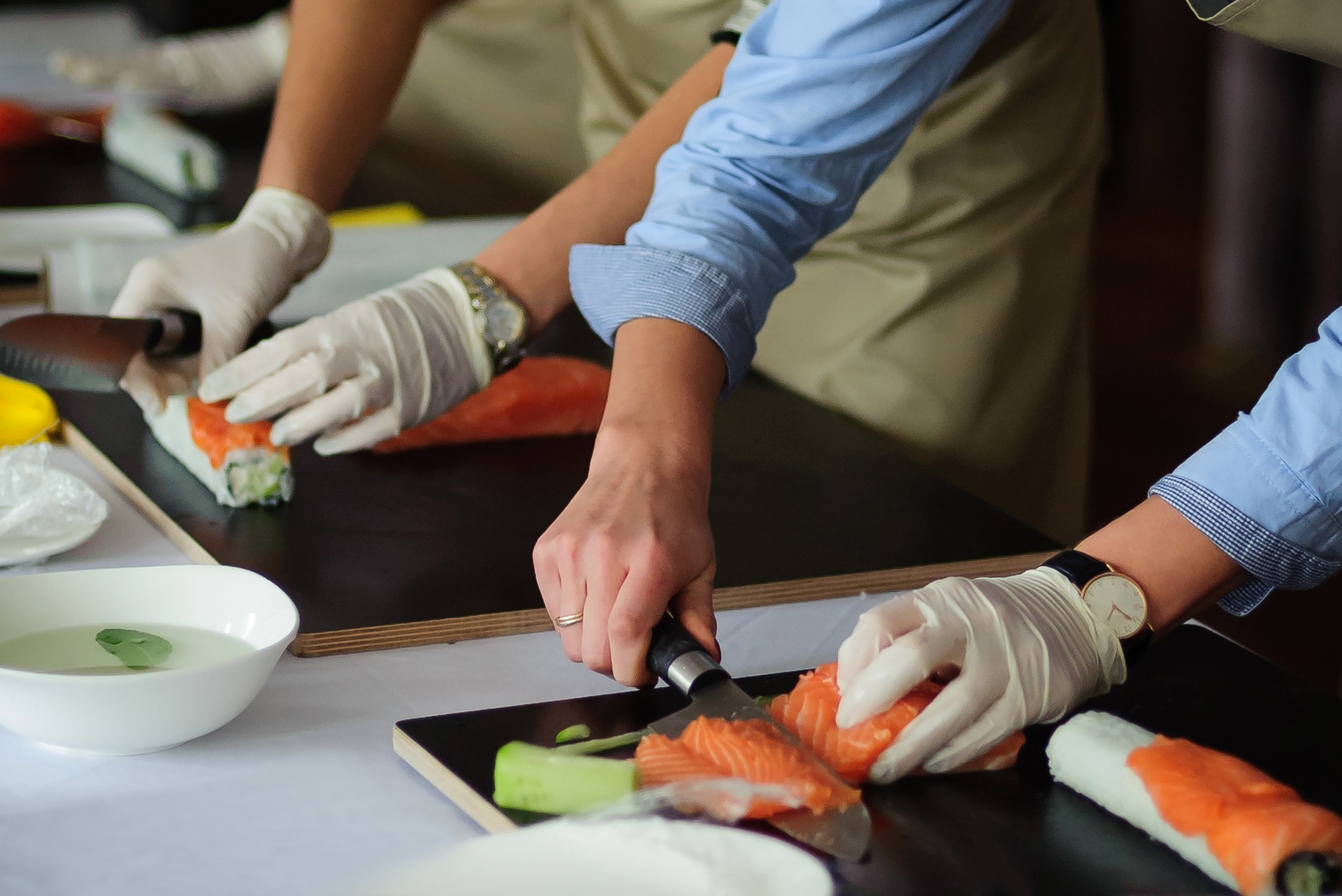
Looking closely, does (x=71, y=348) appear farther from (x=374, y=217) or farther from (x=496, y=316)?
(x=374, y=217)

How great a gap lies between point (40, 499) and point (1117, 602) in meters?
0.95

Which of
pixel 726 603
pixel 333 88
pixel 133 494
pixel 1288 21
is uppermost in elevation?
pixel 1288 21

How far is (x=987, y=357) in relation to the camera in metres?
1.92

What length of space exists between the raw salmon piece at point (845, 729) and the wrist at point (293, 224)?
1000 mm

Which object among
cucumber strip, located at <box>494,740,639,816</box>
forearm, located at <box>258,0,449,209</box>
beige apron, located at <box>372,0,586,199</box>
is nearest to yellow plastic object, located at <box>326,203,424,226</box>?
forearm, located at <box>258,0,449,209</box>

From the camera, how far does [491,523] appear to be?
1.45 m

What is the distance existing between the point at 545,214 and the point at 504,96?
4.81 ft

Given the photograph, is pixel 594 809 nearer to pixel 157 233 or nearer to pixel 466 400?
pixel 466 400

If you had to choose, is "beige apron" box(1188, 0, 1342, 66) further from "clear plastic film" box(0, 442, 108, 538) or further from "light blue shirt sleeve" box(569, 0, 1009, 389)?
"clear plastic film" box(0, 442, 108, 538)

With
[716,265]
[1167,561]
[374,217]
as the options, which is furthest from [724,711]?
[374,217]

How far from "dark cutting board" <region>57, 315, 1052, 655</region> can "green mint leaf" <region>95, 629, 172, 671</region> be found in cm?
15

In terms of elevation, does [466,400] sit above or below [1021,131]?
below

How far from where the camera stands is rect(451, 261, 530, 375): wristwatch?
1.62m

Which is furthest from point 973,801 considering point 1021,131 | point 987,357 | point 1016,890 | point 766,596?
point 1021,131
